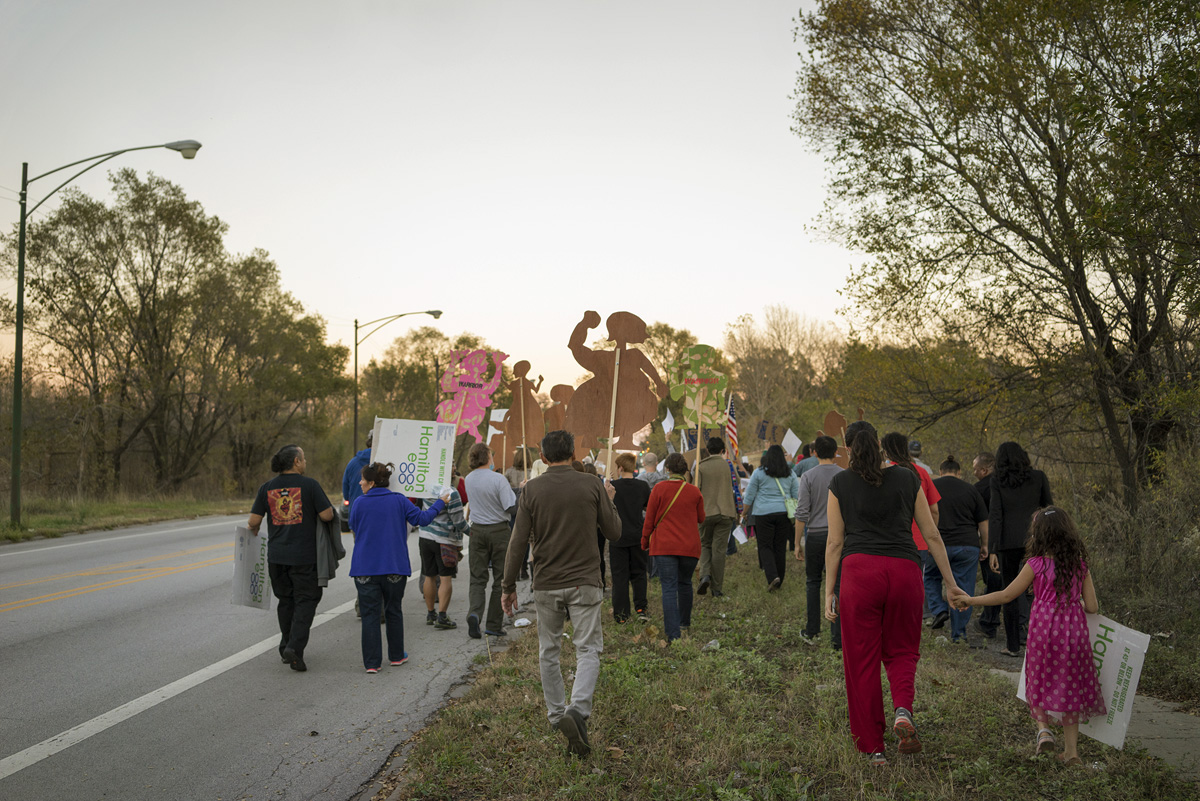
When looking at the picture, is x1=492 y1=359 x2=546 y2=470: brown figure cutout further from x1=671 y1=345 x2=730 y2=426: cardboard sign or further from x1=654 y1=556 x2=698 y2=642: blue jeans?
x1=654 y1=556 x2=698 y2=642: blue jeans

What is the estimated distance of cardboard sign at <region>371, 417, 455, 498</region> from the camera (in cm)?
941

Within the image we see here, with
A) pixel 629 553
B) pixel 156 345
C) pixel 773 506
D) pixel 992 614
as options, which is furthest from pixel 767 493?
pixel 156 345

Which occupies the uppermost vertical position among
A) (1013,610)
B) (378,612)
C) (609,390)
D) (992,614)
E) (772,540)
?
(609,390)

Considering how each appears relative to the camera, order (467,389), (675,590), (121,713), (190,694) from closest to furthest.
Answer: (121,713)
(190,694)
(675,590)
(467,389)

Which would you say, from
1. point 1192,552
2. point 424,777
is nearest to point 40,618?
point 424,777

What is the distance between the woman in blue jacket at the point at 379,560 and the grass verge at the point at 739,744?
3.21ft

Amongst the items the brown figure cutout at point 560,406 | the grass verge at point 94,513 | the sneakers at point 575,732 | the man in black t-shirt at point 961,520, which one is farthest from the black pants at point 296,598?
the grass verge at point 94,513

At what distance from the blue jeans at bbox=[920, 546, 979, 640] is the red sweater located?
7.41ft

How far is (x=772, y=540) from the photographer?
11398 mm

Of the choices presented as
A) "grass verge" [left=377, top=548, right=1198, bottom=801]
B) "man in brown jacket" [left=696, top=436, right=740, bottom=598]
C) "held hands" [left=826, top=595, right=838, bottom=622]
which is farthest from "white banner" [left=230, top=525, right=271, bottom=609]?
"man in brown jacket" [left=696, top=436, right=740, bottom=598]

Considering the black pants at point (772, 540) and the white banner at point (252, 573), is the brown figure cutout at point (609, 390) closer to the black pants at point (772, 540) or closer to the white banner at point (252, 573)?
the black pants at point (772, 540)

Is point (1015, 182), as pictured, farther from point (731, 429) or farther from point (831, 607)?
point (831, 607)

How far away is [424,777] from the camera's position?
478 centimetres

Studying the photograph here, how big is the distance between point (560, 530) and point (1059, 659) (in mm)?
2970
